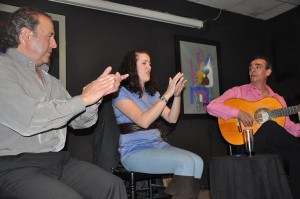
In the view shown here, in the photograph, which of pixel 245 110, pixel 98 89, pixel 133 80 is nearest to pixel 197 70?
pixel 245 110

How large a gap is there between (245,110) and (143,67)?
121 cm

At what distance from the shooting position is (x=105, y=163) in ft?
8.02

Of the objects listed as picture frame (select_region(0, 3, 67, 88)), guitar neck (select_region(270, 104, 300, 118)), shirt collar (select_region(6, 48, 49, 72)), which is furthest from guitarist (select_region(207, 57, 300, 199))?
shirt collar (select_region(6, 48, 49, 72))

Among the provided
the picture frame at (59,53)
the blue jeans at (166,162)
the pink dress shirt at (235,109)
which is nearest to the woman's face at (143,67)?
the blue jeans at (166,162)

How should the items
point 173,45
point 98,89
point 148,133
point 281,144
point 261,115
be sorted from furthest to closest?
point 173,45 < point 261,115 < point 281,144 < point 148,133 < point 98,89

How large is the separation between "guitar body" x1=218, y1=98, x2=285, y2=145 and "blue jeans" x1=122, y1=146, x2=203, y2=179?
1045 mm

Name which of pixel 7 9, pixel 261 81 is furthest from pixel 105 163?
pixel 261 81

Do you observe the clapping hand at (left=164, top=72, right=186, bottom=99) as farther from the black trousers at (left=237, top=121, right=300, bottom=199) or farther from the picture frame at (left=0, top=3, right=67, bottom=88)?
the picture frame at (left=0, top=3, right=67, bottom=88)

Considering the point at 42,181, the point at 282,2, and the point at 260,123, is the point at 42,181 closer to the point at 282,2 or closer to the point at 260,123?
the point at 260,123

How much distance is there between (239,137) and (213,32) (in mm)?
1836

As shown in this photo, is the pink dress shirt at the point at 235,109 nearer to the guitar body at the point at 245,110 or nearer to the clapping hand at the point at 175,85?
the guitar body at the point at 245,110

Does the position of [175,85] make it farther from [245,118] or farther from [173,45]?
[173,45]

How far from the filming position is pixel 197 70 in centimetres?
389

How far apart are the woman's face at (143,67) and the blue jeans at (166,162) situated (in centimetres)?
66
